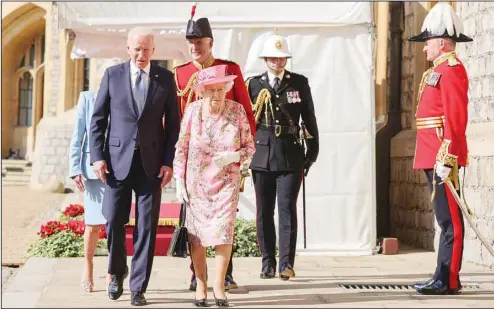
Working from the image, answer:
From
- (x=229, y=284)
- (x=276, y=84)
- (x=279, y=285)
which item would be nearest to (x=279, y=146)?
(x=276, y=84)

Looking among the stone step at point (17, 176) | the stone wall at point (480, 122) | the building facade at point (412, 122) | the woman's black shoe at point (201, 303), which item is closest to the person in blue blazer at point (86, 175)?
the woman's black shoe at point (201, 303)

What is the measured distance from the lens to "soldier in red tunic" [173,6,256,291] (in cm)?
712

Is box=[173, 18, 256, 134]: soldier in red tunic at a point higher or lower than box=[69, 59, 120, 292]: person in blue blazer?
higher

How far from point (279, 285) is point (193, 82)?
1.73 m

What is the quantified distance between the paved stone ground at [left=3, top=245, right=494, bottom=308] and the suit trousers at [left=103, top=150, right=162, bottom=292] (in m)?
0.24

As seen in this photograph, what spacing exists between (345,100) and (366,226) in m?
1.34

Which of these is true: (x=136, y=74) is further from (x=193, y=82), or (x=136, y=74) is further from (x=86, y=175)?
(x=86, y=175)

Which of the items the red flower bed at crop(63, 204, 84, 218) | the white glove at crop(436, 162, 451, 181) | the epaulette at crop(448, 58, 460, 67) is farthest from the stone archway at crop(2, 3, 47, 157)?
the white glove at crop(436, 162, 451, 181)

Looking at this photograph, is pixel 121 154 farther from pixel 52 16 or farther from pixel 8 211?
pixel 52 16

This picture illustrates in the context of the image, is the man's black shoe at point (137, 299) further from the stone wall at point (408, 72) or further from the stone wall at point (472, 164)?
the stone wall at point (408, 72)

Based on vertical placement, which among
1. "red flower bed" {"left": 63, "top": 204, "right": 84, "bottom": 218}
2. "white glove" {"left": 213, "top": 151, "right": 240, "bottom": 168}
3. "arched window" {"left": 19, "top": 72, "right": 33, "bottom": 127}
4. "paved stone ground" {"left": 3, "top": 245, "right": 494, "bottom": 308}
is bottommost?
"paved stone ground" {"left": 3, "top": 245, "right": 494, "bottom": 308}

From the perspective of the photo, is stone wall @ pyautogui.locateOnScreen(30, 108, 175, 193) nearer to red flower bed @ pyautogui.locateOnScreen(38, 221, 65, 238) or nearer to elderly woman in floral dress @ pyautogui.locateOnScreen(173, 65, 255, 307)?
red flower bed @ pyautogui.locateOnScreen(38, 221, 65, 238)

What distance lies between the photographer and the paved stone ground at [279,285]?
671 cm

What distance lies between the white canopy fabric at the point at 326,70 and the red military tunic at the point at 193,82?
3038 millimetres
